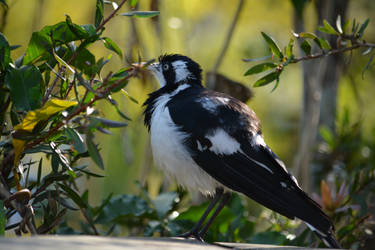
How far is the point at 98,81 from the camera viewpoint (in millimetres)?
2230

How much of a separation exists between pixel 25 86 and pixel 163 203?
1300 mm

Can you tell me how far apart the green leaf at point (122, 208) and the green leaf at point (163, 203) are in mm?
51

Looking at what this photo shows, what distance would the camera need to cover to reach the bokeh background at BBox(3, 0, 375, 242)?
4832mm

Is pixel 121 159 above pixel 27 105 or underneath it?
underneath

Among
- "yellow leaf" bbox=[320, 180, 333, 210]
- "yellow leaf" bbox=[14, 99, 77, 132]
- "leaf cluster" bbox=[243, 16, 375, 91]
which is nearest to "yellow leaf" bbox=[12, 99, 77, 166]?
"yellow leaf" bbox=[14, 99, 77, 132]

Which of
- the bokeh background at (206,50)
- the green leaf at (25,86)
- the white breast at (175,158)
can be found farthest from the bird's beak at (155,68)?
the green leaf at (25,86)

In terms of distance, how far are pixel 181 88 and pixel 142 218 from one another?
2.74 feet

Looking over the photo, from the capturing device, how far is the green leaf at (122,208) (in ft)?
9.51

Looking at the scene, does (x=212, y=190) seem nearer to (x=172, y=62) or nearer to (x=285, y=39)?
(x=172, y=62)

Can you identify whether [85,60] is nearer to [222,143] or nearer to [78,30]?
[78,30]

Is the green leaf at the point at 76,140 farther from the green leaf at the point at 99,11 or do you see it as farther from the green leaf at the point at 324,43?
the green leaf at the point at 324,43

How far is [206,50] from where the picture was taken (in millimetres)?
6227

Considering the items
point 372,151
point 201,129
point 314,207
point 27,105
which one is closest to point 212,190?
point 201,129

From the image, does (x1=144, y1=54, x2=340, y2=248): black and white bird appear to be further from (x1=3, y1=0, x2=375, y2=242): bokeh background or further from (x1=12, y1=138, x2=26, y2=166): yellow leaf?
(x1=3, y1=0, x2=375, y2=242): bokeh background
